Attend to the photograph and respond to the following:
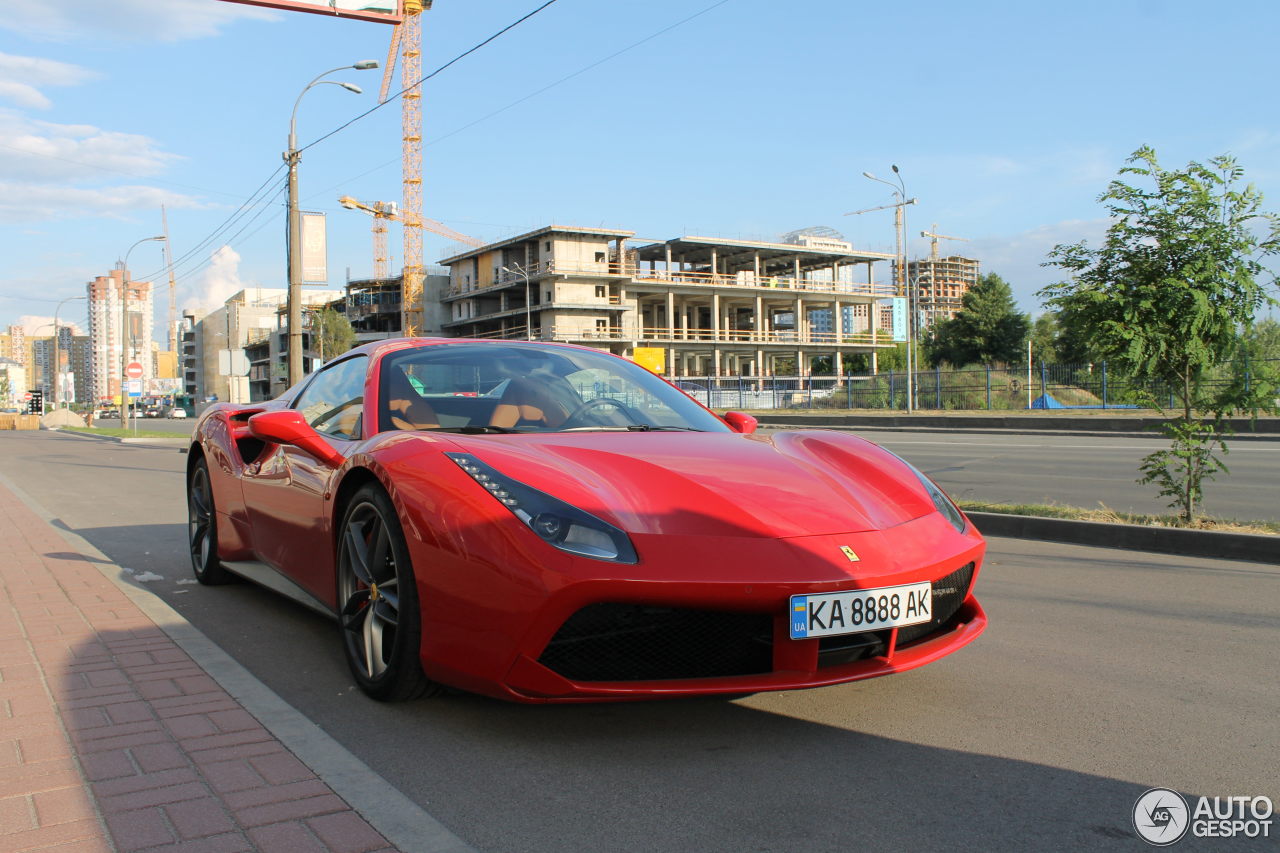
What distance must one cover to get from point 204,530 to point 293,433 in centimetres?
213

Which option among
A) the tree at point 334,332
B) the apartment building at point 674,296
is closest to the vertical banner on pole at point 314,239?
the apartment building at point 674,296

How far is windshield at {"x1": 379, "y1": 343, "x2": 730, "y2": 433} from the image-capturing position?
154 inches

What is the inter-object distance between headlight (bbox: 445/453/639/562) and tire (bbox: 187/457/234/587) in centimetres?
312

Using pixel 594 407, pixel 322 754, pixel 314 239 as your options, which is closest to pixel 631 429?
pixel 594 407

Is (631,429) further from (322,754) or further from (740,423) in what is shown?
(322,754)

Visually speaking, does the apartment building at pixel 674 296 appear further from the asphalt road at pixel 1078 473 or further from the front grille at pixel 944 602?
the front grille at pixel 944 602

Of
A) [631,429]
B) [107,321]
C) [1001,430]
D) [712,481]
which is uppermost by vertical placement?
[107,321]

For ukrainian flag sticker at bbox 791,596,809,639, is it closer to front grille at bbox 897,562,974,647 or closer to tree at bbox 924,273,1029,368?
front grille at bbox 897,562,974,647

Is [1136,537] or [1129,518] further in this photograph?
[1129,518]

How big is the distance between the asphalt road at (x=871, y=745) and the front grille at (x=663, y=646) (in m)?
0.28

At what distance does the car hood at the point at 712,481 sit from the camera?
9.55 feet

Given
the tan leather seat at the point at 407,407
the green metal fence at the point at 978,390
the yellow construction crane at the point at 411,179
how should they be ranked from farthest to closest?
the yellow construction crane at the point at 411,179 < the green metal fence at the point at 978,390 < the tan leather seat at the point at 407,407

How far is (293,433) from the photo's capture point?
12.9 ft

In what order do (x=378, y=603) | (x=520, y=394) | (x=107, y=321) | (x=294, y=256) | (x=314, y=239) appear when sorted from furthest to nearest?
(x=107, y=321) → (x=314, y=239) → (x=294, y=256) → (x=520, y=394) → (x=378, y=603)
